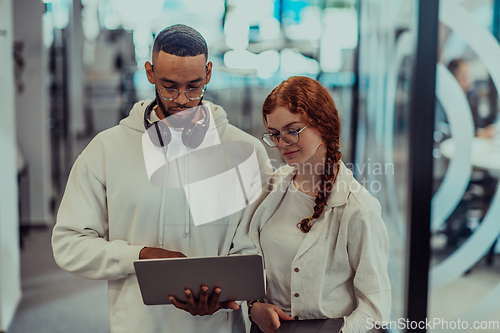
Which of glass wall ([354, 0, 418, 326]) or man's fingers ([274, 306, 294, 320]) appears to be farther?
glass wall ([354, 0, 418, 326])

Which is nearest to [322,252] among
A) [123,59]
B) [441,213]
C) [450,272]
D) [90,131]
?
[90,131]

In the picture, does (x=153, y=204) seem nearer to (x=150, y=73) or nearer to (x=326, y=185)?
(x=150, y=73)

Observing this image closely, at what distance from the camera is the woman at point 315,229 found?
45.9 inches

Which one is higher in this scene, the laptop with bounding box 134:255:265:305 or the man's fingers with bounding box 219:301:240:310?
the laptop with bounding box 134:255:265:305

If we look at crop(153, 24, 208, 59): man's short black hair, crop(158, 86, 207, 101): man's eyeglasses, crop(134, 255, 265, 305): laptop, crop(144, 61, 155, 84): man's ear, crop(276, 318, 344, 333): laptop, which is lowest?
crop(276, 318, 344, 333): laptop

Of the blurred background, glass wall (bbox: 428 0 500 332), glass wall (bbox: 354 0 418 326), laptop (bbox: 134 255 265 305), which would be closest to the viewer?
laptop (bbox: 134 255 265 305)

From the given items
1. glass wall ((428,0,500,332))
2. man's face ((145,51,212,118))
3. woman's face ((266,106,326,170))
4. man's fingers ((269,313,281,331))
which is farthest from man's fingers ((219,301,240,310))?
glass wall ((428,0,500,332))

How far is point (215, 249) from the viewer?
1.27 meters

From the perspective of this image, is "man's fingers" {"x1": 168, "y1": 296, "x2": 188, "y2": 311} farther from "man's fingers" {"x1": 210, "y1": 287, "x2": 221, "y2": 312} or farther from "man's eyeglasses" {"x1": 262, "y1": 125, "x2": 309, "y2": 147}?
"man's eyeglasses" {"x1": 262, "y1": 125, "x2": 309, "y2": 147}

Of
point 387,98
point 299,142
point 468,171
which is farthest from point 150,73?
point 468,171

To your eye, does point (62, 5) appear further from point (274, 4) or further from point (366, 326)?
point (366, 326)

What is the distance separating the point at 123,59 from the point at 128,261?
68 centimetres

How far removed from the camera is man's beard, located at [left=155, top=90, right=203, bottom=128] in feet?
3.98

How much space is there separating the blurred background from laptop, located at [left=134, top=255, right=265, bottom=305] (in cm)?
36
